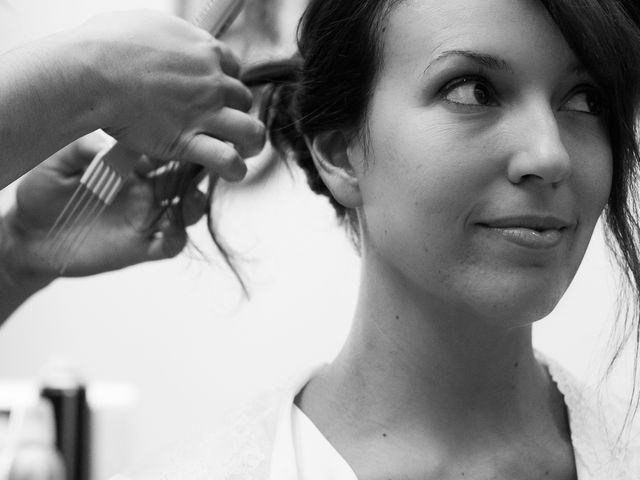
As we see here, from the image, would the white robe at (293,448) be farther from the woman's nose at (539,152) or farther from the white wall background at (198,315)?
the white wall background at (198,315)

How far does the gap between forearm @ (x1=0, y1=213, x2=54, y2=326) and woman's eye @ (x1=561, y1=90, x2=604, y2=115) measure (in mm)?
739

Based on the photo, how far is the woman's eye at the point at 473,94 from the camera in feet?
3.31

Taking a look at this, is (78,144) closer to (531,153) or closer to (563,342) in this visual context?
(531,153)

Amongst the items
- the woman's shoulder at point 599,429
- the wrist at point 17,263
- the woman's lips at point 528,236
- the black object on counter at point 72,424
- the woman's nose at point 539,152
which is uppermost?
the woman's nose at point 539,152

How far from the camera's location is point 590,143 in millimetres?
1030

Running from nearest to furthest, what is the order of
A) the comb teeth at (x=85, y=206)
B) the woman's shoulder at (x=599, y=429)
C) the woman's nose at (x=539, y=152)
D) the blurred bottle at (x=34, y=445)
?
the woman's nose at (x=539, y=152)
the woman's shoulder at (x=599, y=429)
the comb teeth at (x=85, y=206)
the blurred bottle at (x=34, y=445)

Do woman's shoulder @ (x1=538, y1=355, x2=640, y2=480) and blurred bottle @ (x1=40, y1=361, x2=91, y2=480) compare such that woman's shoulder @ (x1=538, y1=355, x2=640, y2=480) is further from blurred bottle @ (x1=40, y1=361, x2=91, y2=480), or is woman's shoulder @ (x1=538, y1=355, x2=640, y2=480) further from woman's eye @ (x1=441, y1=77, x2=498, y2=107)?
blurred bottle @ (x1=40, y1=361, x2=91, y2=480)

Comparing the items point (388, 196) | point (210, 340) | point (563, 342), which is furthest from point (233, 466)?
point (210, 340)

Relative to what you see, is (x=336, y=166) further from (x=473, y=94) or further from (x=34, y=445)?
(x=34, y=445)

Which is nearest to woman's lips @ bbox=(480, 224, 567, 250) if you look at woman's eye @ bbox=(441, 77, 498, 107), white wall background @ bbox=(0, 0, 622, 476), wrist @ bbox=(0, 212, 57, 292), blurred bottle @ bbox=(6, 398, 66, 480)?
woman's eye @ bbox=(441, 77, 498, 107)

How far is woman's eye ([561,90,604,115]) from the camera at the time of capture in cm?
104

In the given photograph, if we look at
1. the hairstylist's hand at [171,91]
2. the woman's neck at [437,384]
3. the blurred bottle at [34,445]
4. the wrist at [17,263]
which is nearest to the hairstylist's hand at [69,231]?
the wrist at [17,263]

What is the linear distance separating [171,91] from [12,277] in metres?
0.40

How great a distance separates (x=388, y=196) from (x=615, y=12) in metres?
0.31
